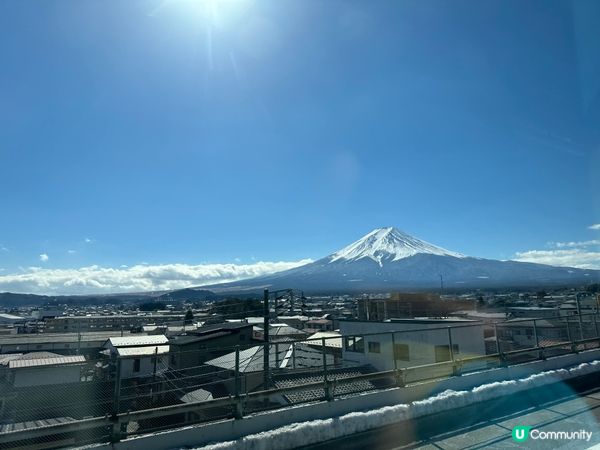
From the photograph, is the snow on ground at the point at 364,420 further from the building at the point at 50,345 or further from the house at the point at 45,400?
the building at the point at 50,345

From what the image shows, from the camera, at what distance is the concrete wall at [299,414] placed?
17.9 feet

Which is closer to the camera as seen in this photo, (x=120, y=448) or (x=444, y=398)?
(x=120, y=448)

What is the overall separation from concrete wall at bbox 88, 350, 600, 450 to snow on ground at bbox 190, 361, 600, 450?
0.69ft

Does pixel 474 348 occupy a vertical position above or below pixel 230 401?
below

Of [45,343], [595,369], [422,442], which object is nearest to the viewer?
[422,442]

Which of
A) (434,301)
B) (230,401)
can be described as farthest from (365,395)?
(434,301)

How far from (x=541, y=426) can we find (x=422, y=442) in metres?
2.27

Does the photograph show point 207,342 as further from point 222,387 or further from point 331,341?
point 222,387

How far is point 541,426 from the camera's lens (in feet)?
21.6

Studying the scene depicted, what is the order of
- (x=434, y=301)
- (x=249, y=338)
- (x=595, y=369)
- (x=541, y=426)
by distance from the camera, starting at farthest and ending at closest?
(x=434, y=301)
(x=249, y=338)
(x=595, y=369)
(x=541, y=426)

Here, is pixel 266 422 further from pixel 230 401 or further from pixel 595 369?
pixel 595 369

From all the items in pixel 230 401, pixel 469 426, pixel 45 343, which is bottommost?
pixel 45 343

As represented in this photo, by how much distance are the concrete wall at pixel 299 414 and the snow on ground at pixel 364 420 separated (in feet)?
0.69

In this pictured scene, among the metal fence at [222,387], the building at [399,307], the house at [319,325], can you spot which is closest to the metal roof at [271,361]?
the metal fence at [222,387]
